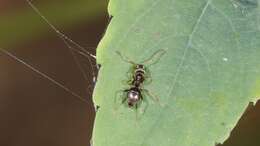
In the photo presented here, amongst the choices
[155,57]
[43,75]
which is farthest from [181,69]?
[43,75]

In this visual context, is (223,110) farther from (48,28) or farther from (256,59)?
(48,28)

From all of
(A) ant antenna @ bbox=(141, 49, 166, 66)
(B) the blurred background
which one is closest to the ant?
(A) ant antenna @ bbox=(141, 49, 166, 66)

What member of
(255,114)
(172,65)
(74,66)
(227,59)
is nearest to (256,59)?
(227,59)

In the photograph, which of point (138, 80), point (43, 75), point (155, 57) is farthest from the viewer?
point (43, 75)

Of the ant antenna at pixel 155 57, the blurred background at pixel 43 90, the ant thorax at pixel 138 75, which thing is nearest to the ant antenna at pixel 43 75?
the blurred background at pixel 43 90

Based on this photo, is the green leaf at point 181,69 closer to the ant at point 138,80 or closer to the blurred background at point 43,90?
the ant at point 138,80

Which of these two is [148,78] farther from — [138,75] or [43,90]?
[43,90]
